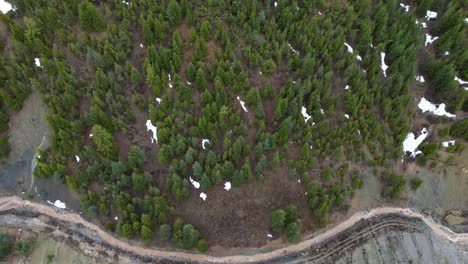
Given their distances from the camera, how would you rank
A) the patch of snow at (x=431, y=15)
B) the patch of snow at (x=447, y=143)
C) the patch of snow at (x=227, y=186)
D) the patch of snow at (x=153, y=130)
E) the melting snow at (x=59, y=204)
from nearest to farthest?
1. the patch of snow at (x=227, y=186)
2. the melting snow at (x=59, y=204)
3. the patch of snow at (x=153, y=130)
4. the patch of snow at (x=447, y=143)
5. the patch of snow at (x=431, y=15)

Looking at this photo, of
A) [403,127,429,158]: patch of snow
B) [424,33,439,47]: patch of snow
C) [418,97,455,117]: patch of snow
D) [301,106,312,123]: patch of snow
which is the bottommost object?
[301,106,312,123]: patch of snow

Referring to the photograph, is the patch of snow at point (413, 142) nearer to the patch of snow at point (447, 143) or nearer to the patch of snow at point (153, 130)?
the patch of snow at point (447, 143)

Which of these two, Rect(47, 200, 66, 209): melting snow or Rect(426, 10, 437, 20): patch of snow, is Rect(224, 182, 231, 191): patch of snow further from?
Rect(426, 10, 437, 20): patch of snow

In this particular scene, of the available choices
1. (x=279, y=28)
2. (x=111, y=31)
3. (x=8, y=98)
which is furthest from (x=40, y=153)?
(x=279, y=28)

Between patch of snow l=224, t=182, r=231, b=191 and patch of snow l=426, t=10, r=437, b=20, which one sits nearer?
patch of snow l=224, t=182, r=231, b=191

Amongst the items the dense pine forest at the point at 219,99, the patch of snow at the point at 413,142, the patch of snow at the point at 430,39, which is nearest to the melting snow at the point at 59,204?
the dense pine forest at the point at 219,99

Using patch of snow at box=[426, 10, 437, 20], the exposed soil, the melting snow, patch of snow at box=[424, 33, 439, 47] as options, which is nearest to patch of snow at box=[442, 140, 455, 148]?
patch of snow at box=[424, 33, 439, 47]
